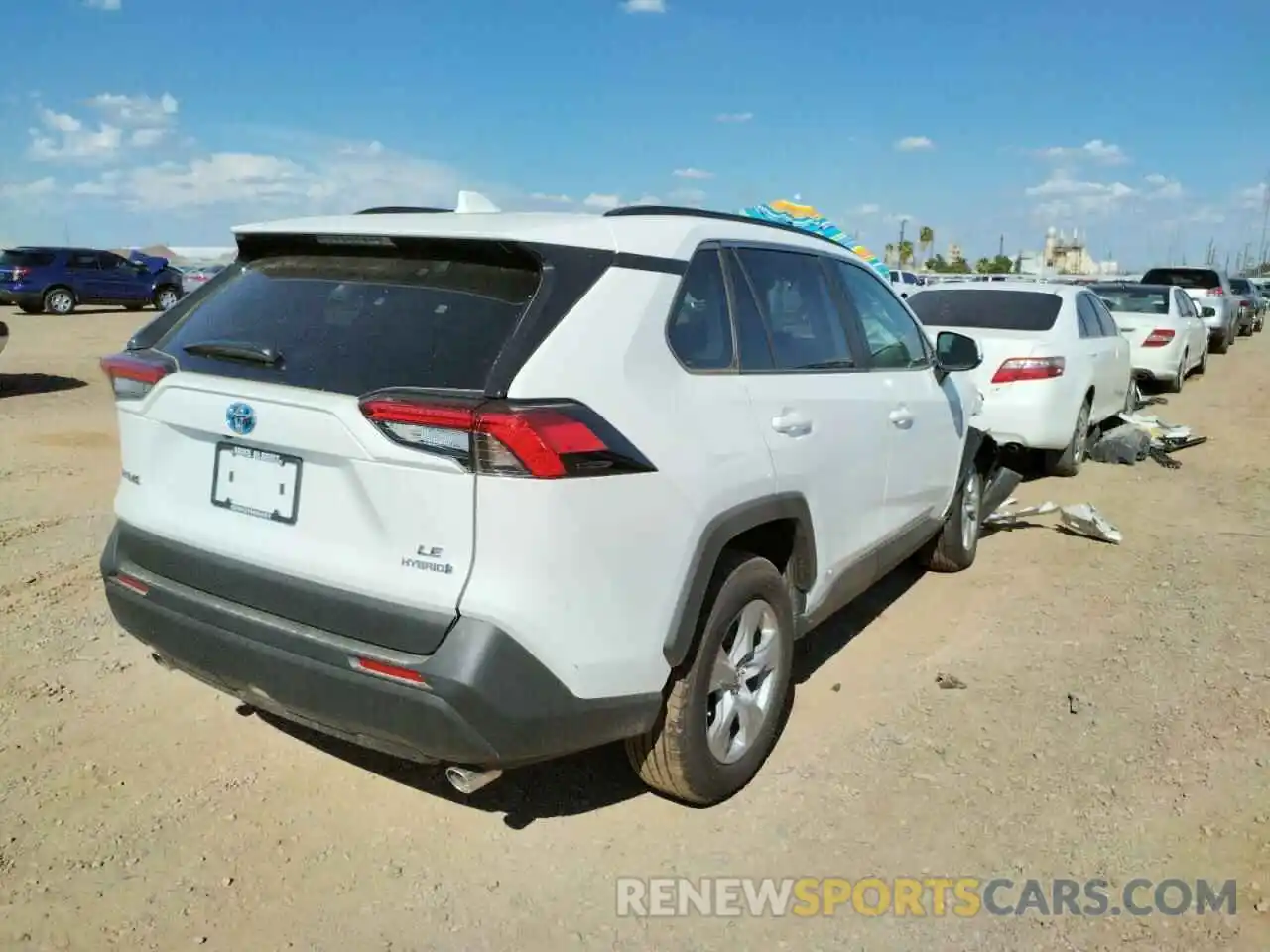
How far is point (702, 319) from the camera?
3049 mm

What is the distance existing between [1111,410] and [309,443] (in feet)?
28.8

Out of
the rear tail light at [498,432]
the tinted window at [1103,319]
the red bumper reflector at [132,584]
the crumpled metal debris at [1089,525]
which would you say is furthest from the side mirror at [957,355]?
the tinted window at [1103,319]

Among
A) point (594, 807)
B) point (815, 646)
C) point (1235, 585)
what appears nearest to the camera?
point (594, 807)

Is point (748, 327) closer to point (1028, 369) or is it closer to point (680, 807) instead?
point (680, 807)

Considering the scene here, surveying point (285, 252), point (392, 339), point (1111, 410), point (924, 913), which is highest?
point (285, 252)

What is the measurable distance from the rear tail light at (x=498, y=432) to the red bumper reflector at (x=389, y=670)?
524 millimetres

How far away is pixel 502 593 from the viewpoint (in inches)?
93.5

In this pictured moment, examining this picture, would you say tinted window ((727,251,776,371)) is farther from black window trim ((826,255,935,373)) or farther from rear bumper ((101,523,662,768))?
rear bumper ((101,523,662,768))

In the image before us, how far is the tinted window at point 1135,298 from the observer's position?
13742 mm

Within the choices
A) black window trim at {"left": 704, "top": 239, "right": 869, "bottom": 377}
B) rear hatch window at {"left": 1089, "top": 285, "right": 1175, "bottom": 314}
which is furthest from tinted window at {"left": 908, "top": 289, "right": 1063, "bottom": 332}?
rear hatch window at {"left": 1089, "top": 285, "right": 1175, "bottom": 314}

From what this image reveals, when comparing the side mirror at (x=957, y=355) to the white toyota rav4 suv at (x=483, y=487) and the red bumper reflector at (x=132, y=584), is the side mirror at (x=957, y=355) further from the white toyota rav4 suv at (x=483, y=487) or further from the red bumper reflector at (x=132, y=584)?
the red bumper reflector at (x=132, y=584)

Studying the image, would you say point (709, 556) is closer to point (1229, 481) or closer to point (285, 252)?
point (285, 252)

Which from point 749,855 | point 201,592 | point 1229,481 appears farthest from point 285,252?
point 1229,481

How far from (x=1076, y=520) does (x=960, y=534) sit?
1.38 metres
